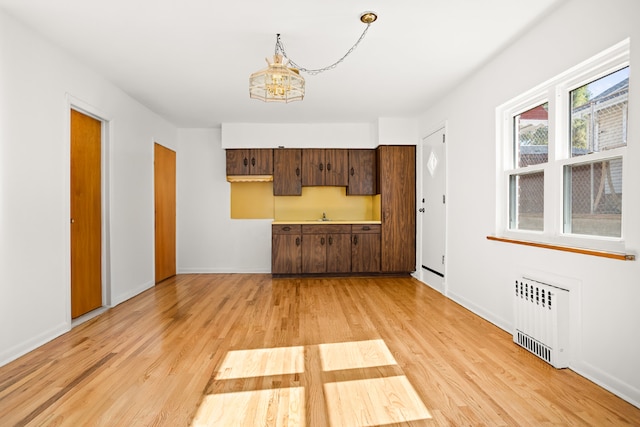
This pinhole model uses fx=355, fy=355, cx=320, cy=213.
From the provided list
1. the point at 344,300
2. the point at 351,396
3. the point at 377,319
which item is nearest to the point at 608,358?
the point at 351,396

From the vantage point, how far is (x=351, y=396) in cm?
202

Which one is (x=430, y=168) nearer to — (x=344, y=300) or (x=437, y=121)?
(x=437, y=121)

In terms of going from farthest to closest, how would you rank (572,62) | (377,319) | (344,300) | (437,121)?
1. (437,121)
2. (344,300)
3. (377,319)
4. (572,62)

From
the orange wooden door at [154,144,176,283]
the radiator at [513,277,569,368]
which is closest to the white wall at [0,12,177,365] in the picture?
the orange wooden door at [154,144,176,283]

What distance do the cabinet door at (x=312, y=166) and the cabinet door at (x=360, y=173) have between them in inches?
19.3

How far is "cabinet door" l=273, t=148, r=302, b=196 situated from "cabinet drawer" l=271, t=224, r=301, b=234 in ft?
1.98

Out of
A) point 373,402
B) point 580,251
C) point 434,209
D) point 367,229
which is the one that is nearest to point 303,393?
point 373,402

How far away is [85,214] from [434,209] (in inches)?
167

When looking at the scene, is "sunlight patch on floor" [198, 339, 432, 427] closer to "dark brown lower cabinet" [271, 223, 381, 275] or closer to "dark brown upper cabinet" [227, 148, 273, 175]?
"dark brown lower cabinet" [271, 223, 381, 275]

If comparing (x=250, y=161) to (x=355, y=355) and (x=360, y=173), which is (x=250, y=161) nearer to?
(x=360, y=173)

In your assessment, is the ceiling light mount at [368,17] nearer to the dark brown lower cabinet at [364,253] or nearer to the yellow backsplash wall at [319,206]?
the dark brown lower cabinet at [364,253]

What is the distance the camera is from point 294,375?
90.0 inches

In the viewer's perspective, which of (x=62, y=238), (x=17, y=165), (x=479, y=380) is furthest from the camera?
(x=62, y=238)

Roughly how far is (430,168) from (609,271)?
3.17 m
